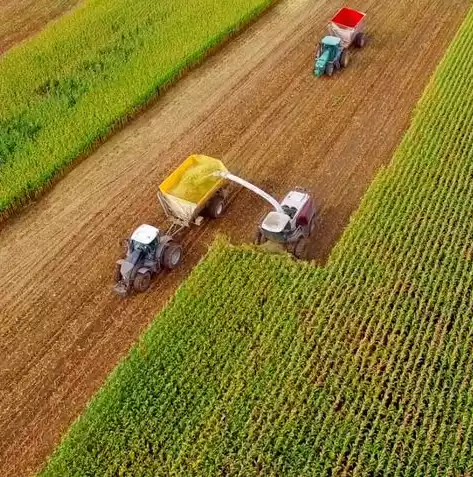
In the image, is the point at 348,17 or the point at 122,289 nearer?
the point at 122,289

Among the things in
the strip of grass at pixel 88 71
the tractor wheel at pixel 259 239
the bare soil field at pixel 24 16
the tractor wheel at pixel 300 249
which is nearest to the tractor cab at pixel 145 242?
the tractor wheel at pixel 259 239

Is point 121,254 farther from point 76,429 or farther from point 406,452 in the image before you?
point 406,452

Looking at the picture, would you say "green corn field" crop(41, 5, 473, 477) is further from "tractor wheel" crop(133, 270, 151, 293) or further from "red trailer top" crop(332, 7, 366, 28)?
"red trailer top" crop(332, 7, 366, 28)

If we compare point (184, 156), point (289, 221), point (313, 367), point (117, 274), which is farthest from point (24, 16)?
point (313, 367)

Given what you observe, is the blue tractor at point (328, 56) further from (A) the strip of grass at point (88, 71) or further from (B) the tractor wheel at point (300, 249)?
(B) the tractor wheel at point (300, 249)

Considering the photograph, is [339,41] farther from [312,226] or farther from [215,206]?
[215,206]

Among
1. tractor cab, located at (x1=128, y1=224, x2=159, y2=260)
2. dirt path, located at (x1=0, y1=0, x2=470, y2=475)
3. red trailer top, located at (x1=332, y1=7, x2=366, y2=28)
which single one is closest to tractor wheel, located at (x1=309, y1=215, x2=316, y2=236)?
dirt path, located at (x1=0, y1=0, x2=470, y2=475)
